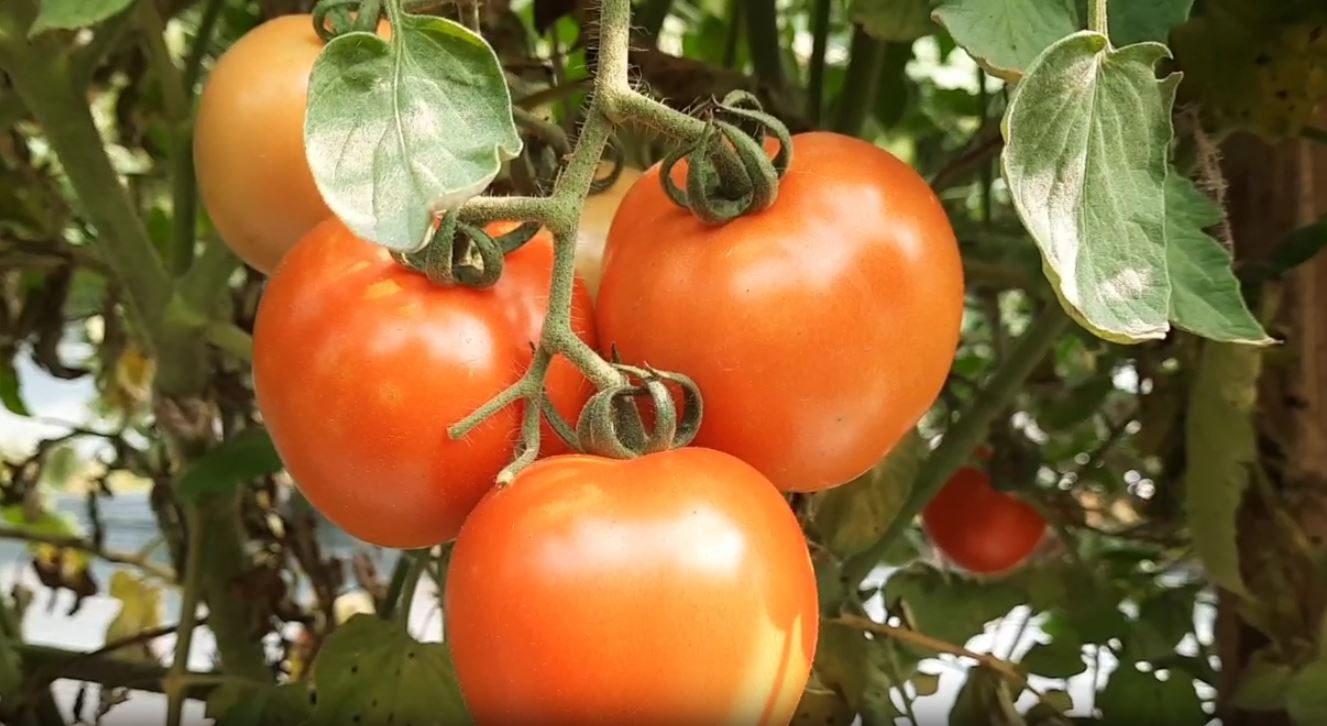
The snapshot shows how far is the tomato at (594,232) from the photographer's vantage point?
42 cm

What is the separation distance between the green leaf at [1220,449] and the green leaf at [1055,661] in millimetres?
115

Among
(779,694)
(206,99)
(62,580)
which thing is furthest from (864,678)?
(62,580)

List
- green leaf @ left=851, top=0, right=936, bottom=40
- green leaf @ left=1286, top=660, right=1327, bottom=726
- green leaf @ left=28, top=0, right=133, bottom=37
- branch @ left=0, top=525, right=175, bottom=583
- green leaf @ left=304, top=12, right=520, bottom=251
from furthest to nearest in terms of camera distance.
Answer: branch @ left=0, top=525, right=175, bottom=583, green leaf @ left=1286, top=660, right=1327, bottom=726, green leaf @ left=851, top=0, right=936, bottom=40, green leaf @ left=28, top=0, right=133, bottom=37, green leaf @ left=304, top=12, right=520, bottom=251

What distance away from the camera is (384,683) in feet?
1.78

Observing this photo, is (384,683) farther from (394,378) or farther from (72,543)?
(72,543)

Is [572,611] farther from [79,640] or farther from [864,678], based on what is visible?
[79,640]

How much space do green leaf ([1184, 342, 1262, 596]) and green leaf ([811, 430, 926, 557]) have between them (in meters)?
0.16

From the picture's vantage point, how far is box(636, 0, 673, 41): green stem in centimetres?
72

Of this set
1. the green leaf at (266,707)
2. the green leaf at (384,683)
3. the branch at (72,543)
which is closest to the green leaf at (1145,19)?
the green leaf at (384,683)

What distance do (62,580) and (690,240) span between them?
67cm

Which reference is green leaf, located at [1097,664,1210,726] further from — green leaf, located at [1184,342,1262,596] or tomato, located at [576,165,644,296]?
tomato, located at [576,165,644,296]

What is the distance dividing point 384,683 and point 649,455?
0.92ft

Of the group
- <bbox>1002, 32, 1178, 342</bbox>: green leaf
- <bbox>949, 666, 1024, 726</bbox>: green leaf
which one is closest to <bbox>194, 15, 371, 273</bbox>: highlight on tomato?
<bbox>1002, 32, 1178, 342</bbox>: green leaf

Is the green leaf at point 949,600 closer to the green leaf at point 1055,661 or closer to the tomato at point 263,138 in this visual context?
the green leaf at point 1055,661
